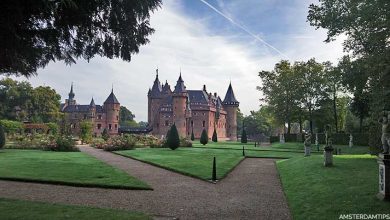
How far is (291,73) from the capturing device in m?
45.7

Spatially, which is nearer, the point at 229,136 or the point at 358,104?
the point at 358,104

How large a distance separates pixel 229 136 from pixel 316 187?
72794mm

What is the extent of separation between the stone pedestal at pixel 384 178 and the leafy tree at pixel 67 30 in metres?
6.62

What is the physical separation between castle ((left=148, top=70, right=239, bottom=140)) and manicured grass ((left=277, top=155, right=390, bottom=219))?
165ft

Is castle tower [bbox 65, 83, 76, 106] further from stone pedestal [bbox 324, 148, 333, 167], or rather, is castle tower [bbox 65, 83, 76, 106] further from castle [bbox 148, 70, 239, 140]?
stone pedestal [bbox 324, 148, 333, 167]

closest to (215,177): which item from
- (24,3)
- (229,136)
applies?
(24,3)

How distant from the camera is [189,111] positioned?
69375 millimetres

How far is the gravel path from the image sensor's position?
331 inches

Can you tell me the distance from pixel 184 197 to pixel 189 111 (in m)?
59.2

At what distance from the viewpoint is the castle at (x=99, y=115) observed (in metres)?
80.1

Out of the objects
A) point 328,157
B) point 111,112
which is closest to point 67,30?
point 328,157

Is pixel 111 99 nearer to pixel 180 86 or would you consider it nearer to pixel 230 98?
pixel 180 86

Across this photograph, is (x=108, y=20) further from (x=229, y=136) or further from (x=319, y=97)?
(x=229, y=136)

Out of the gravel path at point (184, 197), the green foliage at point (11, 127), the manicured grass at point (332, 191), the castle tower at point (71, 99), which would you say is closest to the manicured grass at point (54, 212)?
the gravel path at point (184, 197)
